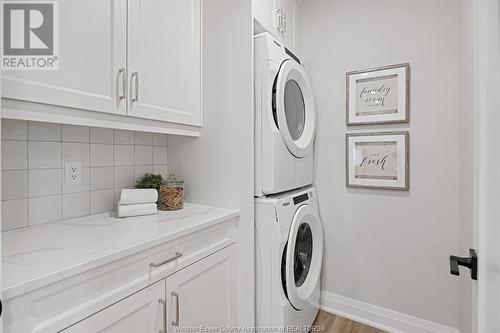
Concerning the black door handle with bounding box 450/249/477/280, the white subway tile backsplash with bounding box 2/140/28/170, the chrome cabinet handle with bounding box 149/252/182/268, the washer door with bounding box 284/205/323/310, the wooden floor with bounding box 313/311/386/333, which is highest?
the white subway tile backsplash with bounding box 2/140/28/170

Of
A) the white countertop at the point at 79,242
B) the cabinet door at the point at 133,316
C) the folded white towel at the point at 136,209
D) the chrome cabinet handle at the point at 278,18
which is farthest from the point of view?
the chrome cabinet handle at the point at 278,18

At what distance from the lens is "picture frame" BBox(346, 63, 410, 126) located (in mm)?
1857

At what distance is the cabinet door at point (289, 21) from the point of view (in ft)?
6.36

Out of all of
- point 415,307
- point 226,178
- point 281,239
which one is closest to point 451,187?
point 415,307

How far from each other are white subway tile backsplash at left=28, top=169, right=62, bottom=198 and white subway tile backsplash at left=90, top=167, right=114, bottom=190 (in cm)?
16

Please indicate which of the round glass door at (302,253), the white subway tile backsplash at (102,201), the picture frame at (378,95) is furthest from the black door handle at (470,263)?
the white subway tile backsplash at (102,201)

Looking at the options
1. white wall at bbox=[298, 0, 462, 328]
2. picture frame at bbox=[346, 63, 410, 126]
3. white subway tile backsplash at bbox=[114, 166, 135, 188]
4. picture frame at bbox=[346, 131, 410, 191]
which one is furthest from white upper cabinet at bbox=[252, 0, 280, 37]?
white subway tile backsplash at bbox=[114, 166, 135, 188]

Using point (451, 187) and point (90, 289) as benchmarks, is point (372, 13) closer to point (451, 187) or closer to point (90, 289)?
point (451, 187)

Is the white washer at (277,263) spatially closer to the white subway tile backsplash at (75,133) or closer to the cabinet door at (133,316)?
the cabinet door at (133,316)

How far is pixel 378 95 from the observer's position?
76.5 inches

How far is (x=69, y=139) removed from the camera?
1.34m

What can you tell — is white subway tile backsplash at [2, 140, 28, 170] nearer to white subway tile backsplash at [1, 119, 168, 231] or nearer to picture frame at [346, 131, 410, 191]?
white subway tile backsplash at [1, 119, 168, 231]

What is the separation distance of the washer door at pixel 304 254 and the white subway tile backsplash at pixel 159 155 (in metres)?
0.94

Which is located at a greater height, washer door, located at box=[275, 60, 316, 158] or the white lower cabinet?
washer door, located at box=[275, 60, 316, 158]
